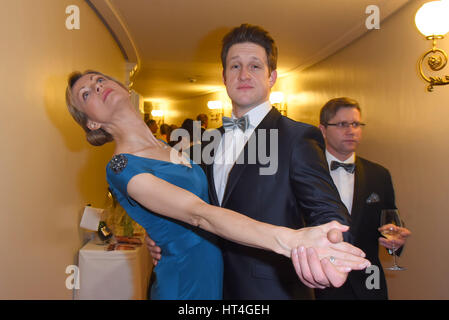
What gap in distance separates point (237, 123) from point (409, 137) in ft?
8.83

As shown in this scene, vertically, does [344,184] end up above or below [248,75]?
below

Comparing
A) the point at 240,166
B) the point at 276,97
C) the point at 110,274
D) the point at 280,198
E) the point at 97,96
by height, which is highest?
the point at 276,97

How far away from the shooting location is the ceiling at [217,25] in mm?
3959

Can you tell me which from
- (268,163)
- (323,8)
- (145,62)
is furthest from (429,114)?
(145,62)

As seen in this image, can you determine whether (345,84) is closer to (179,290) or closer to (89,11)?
(89,11)

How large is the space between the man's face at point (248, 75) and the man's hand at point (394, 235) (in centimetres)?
106

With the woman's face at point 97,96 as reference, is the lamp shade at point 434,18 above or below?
above

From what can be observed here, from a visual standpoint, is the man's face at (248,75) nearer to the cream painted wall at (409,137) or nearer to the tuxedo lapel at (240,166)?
the tuxedo lapel at (240,166)

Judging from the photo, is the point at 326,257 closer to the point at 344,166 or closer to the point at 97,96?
the point at 97,96

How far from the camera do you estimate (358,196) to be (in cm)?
226

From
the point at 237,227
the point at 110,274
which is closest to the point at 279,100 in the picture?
the point at 110,274

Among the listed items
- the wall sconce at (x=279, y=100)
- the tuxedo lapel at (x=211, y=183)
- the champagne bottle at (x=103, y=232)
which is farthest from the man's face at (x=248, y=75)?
the wall sconce at (x=279, y=100)

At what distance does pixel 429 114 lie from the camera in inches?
131

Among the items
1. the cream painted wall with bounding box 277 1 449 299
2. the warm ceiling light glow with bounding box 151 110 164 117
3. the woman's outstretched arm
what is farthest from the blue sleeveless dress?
the warm ceiling light glow with bounding box 151 110 164 117
